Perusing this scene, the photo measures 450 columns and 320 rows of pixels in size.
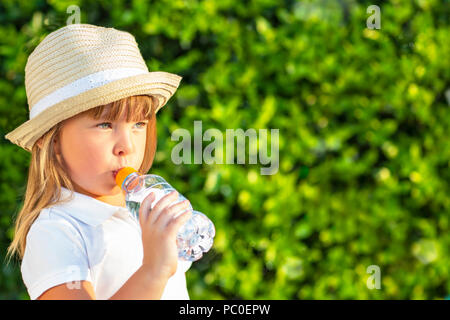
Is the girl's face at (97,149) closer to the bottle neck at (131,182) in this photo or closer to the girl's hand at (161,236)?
the bottle neck at (131,182)

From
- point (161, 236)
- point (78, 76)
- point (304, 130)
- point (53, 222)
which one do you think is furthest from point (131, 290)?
point (304, 130)

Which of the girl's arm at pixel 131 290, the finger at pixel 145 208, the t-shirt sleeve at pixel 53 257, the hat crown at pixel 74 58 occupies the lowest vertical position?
the girl's arm at pixel 131 290

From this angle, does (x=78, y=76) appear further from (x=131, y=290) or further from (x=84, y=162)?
(x=131, y=290)

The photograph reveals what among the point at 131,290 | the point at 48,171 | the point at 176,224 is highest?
the point at 48,171

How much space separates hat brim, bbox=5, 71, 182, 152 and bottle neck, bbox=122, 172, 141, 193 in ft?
0.48

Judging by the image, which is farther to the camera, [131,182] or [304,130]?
[304,130]

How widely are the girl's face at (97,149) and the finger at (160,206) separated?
0.14 metres

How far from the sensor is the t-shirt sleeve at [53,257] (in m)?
1.10

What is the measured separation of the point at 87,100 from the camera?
1.16 m

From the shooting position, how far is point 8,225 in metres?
2.28

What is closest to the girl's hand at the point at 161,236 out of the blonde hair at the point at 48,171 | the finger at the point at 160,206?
the finger at the point at 160,206

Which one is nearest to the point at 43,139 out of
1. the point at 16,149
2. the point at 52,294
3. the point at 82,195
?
the point at 82,195

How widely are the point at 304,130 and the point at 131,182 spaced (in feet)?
4.58

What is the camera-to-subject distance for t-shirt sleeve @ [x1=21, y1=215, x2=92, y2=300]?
110 centimetres
